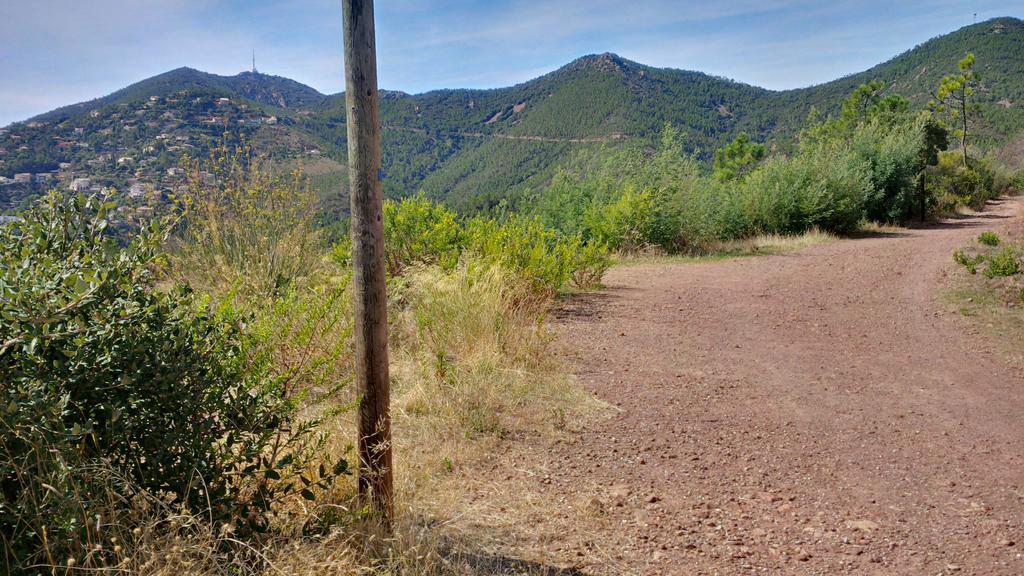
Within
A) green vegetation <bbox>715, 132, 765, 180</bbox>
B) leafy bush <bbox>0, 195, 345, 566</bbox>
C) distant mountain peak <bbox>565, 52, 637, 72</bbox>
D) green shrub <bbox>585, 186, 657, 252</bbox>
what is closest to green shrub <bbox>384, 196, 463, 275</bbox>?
green shrub <bbox>585, 186, 657, 252</bbox>

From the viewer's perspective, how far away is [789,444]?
13.3ft

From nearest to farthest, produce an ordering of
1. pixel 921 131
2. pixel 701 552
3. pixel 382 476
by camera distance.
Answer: pixel 382 476 → pixel 701 552 → pixel 921 131

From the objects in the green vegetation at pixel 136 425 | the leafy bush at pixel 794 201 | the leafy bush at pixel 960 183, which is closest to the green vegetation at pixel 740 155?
the leafy bush at pixel 960 183

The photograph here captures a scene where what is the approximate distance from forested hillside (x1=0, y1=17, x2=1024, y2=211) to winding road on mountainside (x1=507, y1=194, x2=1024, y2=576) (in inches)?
828

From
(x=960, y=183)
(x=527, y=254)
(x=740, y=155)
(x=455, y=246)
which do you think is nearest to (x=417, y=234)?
(x=455, y=246)

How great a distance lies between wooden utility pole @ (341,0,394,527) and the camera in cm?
234

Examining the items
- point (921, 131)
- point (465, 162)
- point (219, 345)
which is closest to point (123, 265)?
point (219, 345)

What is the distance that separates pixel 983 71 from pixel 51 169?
219 ft

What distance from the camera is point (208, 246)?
22.0 feet

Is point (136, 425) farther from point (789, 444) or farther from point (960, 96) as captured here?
point (960, 96)

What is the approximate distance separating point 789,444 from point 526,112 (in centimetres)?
7642

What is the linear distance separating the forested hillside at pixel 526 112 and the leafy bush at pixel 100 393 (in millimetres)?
25122

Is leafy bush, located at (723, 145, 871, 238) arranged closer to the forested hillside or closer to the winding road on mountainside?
the winding road on mountainside

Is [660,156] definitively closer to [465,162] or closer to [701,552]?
[701,552]
